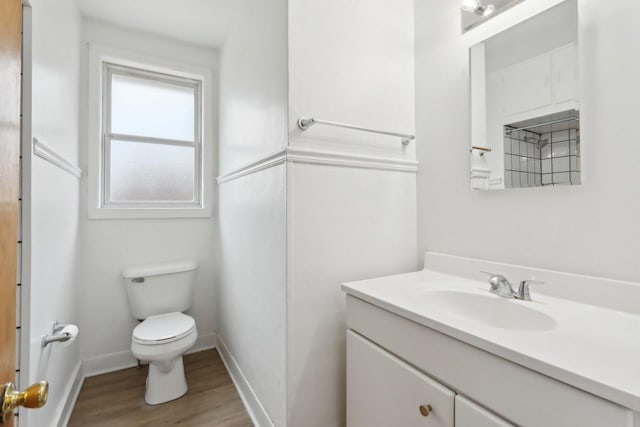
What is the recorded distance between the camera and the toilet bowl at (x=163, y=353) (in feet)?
5.55

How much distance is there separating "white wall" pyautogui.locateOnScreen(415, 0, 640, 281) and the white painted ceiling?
134 centimetres

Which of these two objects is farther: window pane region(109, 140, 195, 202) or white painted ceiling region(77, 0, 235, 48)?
window pane region(109, 140, 195, 202)

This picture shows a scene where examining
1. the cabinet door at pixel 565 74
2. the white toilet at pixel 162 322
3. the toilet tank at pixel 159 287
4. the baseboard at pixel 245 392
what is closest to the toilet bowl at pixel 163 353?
the white toilet at pixel 162 322

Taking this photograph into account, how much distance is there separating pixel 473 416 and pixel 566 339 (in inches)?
11.9

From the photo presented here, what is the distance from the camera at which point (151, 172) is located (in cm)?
235

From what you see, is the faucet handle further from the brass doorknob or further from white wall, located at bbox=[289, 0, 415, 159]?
the brass doorknob

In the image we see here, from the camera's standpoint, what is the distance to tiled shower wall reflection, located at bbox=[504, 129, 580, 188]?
1.04 m

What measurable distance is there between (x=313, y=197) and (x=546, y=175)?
910 millimetres

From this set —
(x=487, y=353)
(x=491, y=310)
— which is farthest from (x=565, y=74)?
(x=487, y=353)

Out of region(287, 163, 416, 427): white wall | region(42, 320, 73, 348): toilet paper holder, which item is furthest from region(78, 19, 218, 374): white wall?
region(287, 163, 416, 427): white wall

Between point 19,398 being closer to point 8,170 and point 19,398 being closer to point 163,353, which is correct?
point 8,170

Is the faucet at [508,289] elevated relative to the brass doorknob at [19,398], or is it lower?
elevated

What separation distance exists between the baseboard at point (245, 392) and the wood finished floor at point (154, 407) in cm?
3

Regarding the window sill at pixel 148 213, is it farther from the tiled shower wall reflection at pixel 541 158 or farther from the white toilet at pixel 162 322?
the tiled shower wall reflection at pixel 541 158
